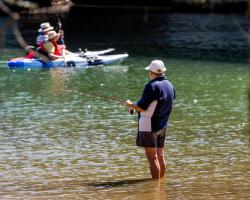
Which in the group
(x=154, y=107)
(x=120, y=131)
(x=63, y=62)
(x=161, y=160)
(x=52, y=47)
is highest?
(x=154, y=107)

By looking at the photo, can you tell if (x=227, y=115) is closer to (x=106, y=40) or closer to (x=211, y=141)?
(x=211, y=141)

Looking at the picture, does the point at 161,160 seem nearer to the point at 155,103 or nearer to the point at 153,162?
the point at 153,162

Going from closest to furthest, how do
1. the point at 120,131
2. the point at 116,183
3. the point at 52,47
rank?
the point at 116,183 < the point at 120,131 < the point at 52,47

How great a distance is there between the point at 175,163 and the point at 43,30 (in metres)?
13.6

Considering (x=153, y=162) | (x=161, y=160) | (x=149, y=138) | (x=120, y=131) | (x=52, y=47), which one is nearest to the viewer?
(x=149, y=138)

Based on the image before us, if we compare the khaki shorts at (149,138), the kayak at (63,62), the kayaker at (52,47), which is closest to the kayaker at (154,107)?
the khaki shorts at (149,138)

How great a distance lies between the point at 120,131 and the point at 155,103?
510 centimetres

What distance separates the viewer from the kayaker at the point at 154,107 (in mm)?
10648

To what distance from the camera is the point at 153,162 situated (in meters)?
11.2

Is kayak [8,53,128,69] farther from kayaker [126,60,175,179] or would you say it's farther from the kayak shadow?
kayaker [126,60,175,179]

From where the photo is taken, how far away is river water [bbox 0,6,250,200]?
11.3 metres

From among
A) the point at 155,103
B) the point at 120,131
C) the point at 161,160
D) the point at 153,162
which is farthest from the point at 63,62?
the point at 155,103

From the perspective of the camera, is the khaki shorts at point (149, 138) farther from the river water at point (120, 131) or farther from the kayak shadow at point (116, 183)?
the kayak shadow at point (116, 183)

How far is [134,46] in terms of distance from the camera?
3388 cm
